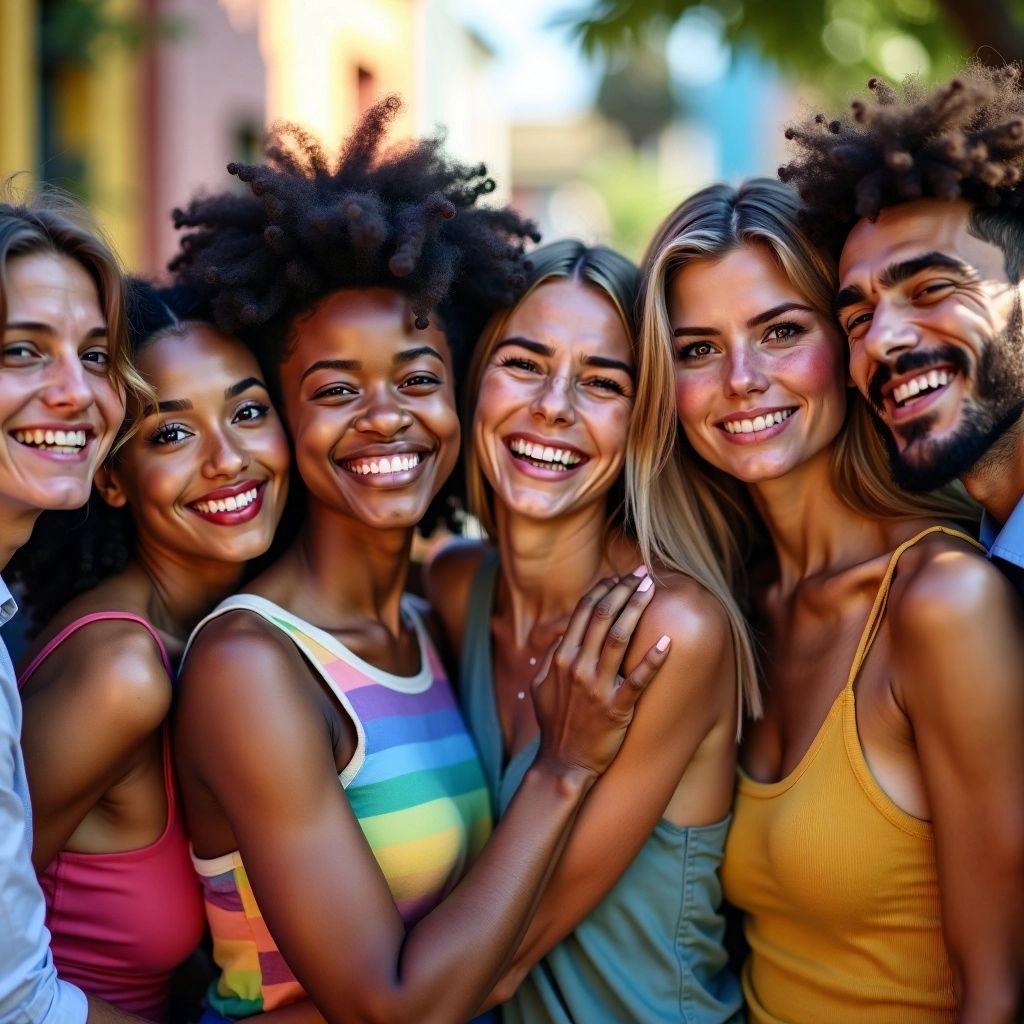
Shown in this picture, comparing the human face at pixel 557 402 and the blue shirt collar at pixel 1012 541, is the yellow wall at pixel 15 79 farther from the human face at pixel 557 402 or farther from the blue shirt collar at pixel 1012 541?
the blue shirt collar at pixel 1012 541

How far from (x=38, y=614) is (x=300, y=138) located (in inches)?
61.0

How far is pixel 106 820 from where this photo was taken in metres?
2.99

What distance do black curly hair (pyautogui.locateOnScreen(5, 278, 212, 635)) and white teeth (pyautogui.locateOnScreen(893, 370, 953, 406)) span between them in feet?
6.08

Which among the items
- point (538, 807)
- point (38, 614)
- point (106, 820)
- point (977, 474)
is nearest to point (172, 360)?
point (38, 614)

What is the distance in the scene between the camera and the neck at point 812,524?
3287 millimetres

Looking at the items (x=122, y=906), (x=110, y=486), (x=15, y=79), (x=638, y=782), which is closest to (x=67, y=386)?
(x=110, y=486)

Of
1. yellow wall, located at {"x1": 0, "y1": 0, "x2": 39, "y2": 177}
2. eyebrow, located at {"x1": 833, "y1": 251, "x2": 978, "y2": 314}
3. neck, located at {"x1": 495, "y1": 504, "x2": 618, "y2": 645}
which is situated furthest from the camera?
yellow wall, located at {"x1": 0, "y1": 0, "x2": 39, "y2": 177}

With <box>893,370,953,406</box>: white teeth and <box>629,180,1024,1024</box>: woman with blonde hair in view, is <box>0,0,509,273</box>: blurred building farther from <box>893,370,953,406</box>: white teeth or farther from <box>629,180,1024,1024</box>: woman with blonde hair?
<box>893,370,953,406</box>: white teeth

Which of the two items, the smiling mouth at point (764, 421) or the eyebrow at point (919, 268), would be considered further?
the smiling mouth at point (764, 421)

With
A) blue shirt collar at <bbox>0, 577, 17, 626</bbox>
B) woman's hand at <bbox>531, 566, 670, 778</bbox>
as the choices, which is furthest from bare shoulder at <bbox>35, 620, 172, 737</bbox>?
woman's hand at <bbox>531, 566, 670, 778</bbox>

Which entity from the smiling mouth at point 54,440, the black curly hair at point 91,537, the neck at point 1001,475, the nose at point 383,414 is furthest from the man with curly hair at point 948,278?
the smiling mouth at point 54,440

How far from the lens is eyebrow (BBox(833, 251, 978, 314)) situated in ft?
9.25

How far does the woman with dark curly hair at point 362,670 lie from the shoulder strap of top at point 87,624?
0.12m

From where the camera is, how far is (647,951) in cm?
315
